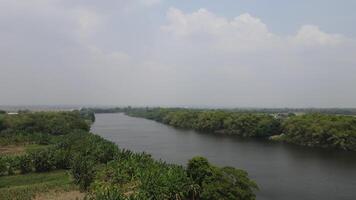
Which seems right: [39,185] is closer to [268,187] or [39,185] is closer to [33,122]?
[268,187]

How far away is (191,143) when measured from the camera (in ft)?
214

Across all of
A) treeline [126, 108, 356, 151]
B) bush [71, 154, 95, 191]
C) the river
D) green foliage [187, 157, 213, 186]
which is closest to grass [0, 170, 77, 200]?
bush [71, 154, 95, 191]

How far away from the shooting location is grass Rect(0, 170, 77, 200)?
28922 mm

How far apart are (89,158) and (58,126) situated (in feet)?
142

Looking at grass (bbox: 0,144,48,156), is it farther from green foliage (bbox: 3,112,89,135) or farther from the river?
green foliage (bbox: 3,112,89,135)

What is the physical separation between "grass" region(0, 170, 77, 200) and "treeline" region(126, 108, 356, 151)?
42432mm

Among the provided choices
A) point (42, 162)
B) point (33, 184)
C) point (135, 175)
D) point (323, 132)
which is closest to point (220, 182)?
point (135, 175)

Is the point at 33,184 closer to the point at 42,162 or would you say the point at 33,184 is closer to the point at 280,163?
the point at 42,162

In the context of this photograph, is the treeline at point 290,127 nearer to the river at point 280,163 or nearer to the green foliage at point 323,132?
the green foliage at point 323,132

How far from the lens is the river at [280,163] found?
3148 cm

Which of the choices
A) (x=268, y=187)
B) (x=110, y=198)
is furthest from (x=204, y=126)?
(x=110, y=198)

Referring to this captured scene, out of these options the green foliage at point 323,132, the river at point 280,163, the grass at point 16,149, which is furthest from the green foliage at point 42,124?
the green foliage at point 323,132

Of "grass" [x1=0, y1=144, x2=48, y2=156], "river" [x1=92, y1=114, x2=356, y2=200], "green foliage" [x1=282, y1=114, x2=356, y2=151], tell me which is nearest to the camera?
"river" [x1=92, y1=114, x2=356, y2=200]

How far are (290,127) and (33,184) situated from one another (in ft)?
163
